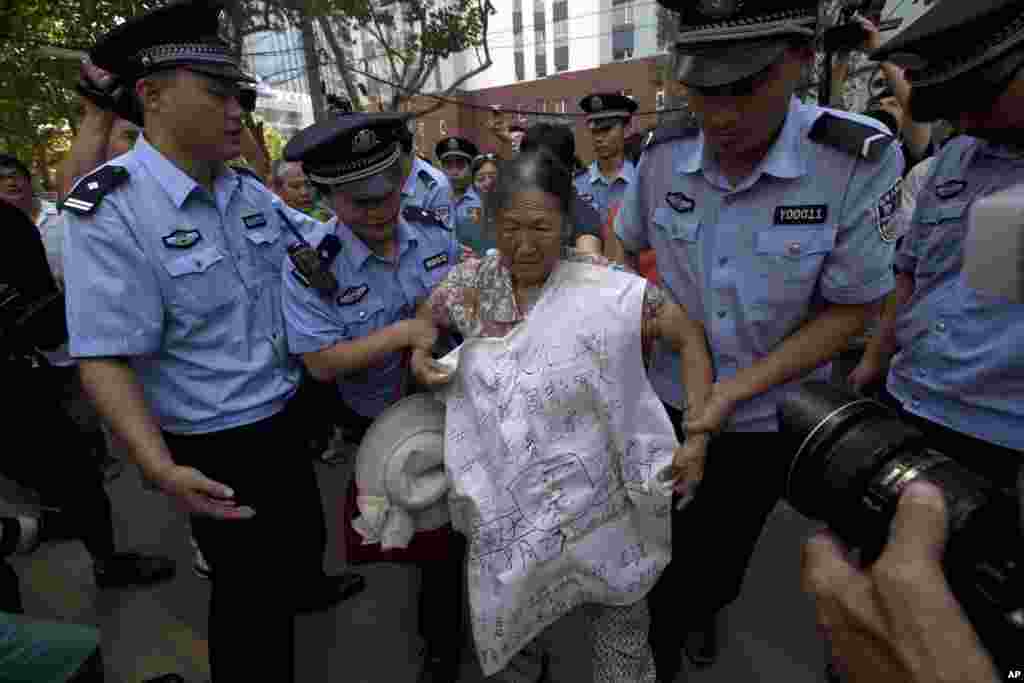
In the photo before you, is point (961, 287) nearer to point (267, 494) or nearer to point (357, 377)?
point (357, 377)

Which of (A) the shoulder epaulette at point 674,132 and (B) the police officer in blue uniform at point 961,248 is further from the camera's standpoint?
(A) the shoulder epaulette at point 674,132

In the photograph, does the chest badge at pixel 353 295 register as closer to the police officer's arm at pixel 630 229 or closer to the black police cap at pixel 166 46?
the black police cap at pixel 166 46

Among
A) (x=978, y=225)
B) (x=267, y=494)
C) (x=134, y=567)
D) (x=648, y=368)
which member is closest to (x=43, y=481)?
(x=134, y=567)

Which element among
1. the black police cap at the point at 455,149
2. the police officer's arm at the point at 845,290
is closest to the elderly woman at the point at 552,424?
the police officer's arm at the point at 845,290

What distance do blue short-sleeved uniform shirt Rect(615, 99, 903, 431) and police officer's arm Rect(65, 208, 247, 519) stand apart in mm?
→ 1473

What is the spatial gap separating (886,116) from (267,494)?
4246mm

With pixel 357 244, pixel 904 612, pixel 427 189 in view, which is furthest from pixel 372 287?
pixel 427 189

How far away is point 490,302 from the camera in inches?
62.7

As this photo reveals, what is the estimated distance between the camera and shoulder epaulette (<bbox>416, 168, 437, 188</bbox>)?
4.00 m

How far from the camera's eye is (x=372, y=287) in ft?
6.32

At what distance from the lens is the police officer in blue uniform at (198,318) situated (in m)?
1.53

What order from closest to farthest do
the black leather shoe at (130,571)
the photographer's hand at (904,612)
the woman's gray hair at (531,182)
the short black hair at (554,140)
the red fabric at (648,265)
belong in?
the photographer's hand at (904,612), the woman's gray hair at (531,182), the red fabric at (648,265), the black leather shoe at (130,571), the short black hair at (554,140)

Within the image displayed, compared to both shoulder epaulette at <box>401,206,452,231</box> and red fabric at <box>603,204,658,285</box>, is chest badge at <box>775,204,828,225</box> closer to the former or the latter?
red fabric at <box>603,204,658,285</box>

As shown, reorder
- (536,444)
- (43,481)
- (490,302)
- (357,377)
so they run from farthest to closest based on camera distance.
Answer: (43,481), (357,377), (490,302), (536,444)
